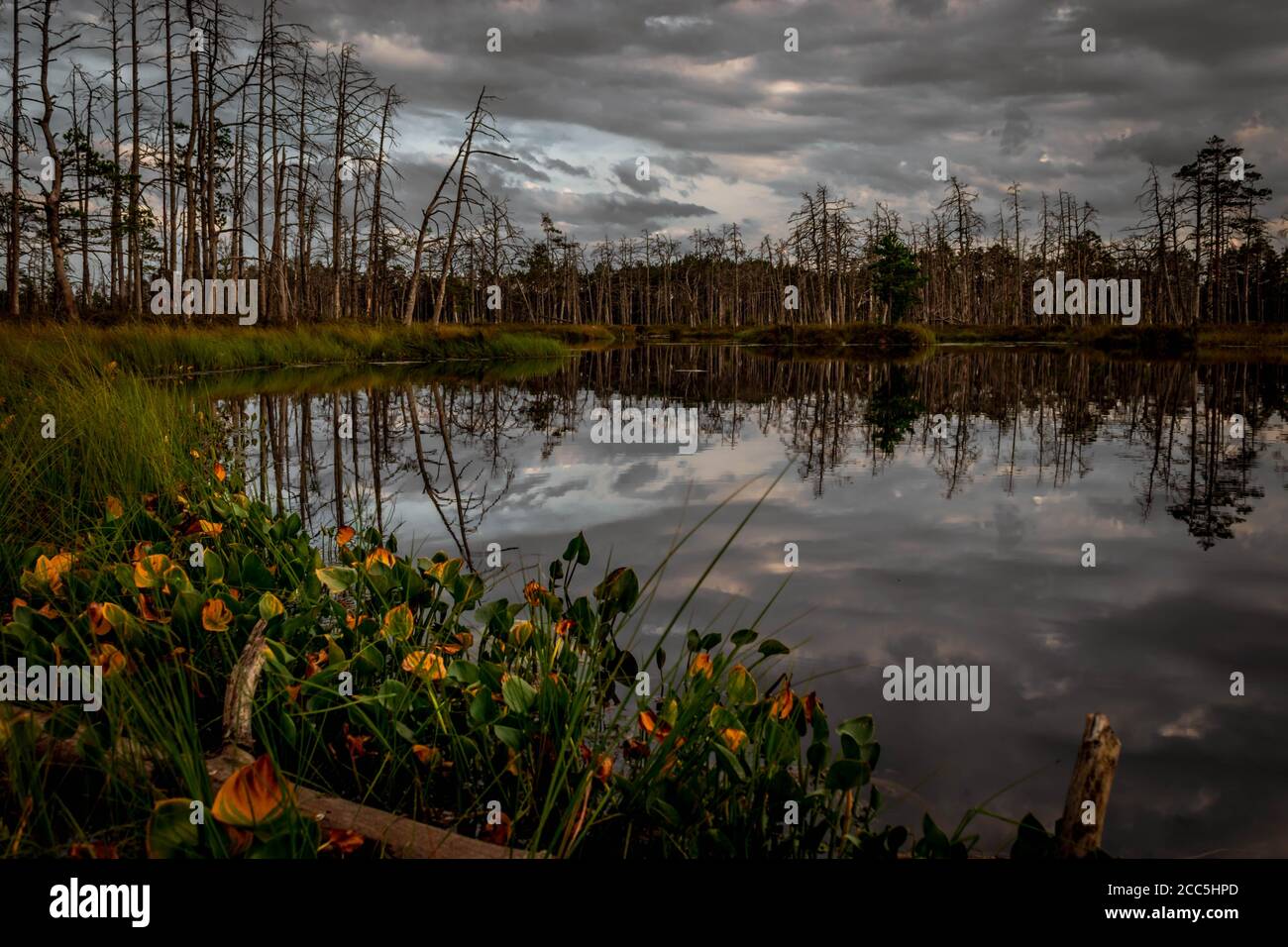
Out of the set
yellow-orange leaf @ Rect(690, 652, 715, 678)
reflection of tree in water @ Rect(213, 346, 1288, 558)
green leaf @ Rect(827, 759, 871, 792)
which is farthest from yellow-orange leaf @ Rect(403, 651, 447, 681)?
reflection of tree in water @ Rect(213, 346, 1288, 558)

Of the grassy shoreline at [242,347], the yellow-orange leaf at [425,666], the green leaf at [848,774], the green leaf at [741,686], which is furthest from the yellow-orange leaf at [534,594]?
the grassy shoreline at [242,347]

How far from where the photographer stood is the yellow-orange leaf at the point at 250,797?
55.3 inches

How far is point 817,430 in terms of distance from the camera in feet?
38.4

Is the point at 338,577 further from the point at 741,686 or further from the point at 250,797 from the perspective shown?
the point at 250,797

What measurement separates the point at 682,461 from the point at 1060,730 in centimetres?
613

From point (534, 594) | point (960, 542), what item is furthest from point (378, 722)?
point (960, 542)

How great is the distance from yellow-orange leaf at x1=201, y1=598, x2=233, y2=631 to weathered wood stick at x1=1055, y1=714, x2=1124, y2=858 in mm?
2444

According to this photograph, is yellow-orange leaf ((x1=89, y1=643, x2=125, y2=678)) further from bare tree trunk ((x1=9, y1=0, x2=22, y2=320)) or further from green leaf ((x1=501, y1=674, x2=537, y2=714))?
bare tree trunk ((x1=9, y1=0, x2=22, y2=320))

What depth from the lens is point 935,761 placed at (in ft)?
9.20

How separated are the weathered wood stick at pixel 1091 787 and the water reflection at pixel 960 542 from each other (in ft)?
2.81

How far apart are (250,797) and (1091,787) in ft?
5.18

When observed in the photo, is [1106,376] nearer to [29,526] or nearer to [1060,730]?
[1060,730]

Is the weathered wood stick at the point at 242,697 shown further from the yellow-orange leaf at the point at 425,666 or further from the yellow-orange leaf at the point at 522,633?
the yellow-orange leaf at the point at 522,633

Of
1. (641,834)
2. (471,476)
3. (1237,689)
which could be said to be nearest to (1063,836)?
(641,834)
